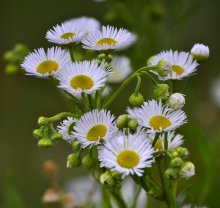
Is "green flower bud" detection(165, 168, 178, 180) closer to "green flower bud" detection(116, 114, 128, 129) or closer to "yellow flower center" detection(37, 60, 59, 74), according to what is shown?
"green flower bud" detection(116, 114, 128, 129)

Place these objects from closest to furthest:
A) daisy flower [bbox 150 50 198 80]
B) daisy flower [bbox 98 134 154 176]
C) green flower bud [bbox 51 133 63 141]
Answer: daisy flower [bbox 98 134 154 176], green flower bud [bbox 51 133 63 141], daisy flower [bbox 150 50 198 80]

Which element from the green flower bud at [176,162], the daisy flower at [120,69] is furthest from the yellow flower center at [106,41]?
the daisy flower at [120,69]

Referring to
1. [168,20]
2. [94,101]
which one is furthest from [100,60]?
[168,20]

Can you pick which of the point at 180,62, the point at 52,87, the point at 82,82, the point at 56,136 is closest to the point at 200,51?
the point at 180,62

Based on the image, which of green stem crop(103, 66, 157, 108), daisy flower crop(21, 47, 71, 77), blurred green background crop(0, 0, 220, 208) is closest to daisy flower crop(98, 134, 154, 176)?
green stem crop(103, 66, 157, 108)

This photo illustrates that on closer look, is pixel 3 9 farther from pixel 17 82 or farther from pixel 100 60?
pixel 100 60
